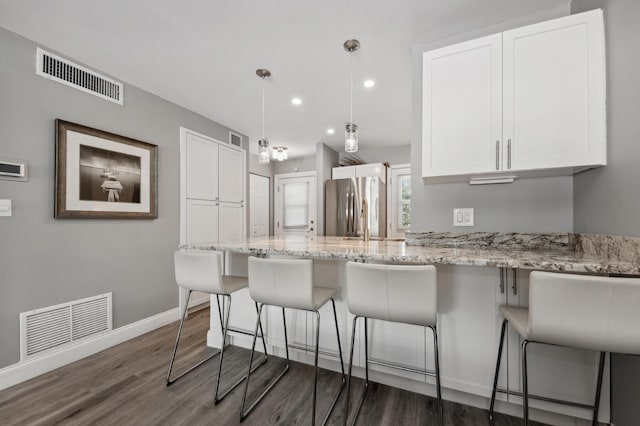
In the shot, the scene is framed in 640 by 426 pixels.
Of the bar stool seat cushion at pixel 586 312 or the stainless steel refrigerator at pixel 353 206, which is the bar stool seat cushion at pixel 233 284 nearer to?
the bar stool seat cushion at pixel 586 312

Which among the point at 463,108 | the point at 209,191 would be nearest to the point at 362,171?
the point at 209,191

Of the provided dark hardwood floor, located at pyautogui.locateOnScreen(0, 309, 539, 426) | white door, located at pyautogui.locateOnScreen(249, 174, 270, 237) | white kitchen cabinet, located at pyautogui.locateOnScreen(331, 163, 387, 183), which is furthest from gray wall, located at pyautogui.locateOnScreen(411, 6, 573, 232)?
white door, located at pyautogui.locateOnScreen(249, 174, 270, 237)

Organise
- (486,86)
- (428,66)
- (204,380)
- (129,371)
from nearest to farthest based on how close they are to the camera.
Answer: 1. (486,86)
2. (428,66)
3. (204,380)
4. (129,371)

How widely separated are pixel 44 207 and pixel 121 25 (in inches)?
59.3

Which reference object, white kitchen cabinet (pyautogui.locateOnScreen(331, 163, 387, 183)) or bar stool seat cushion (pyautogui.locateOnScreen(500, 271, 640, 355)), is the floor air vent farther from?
white kitchen cabinet (pyautogui.locateOnScreen(331, 163, 387, 183))

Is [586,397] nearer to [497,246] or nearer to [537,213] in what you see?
[497,246]

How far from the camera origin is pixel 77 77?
2.27 m

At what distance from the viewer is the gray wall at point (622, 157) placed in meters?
1.20

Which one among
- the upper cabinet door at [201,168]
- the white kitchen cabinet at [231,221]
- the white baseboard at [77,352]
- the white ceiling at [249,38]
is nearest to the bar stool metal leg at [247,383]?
the white baseboard at [77,352]

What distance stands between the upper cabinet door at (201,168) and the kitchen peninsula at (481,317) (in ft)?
5.69

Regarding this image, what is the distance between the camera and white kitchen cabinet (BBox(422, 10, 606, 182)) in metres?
1.41

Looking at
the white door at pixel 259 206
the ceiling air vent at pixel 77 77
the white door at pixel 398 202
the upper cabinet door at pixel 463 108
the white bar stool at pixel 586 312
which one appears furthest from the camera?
the white door at pixel 259 206

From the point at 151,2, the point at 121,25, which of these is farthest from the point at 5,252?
the point at 151,2

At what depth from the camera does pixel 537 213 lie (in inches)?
69.9
